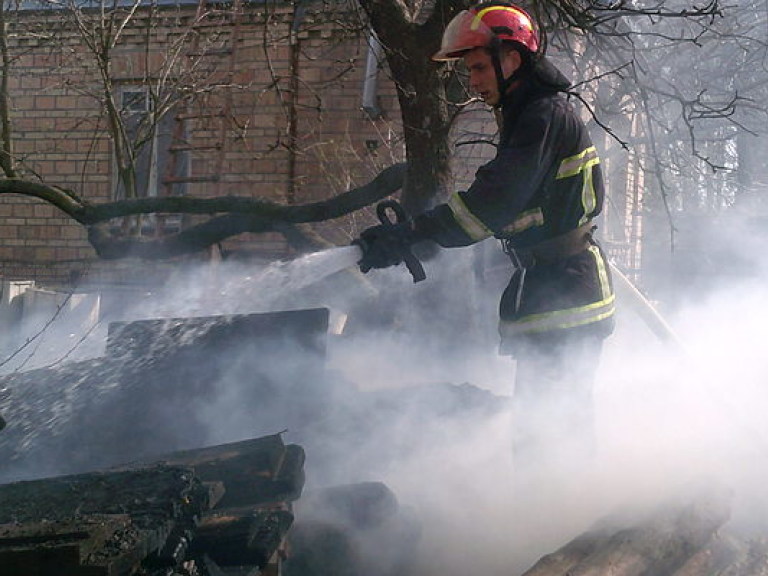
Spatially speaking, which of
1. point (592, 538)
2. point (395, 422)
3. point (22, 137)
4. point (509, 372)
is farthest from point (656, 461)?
point (22, 137)

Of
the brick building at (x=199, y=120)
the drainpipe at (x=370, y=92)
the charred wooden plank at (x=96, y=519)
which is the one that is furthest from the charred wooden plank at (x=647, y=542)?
the drainpipe at (x=370, y=92)

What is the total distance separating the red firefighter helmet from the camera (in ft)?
11.3

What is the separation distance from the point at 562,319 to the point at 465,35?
3.61 ft

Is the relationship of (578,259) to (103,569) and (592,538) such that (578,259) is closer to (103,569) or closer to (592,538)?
(592,538)

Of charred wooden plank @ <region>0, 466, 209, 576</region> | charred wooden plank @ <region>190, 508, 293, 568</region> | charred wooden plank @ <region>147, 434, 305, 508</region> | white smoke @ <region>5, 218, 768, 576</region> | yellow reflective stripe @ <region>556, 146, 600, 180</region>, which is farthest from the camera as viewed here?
white smoke @ <region>5, 218, 768, 576</region>

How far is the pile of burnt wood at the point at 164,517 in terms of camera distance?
2.20 m

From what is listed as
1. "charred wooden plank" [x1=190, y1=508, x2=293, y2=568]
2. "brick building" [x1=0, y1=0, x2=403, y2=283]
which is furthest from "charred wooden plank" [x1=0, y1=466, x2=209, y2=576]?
"brick building" [x1=0, y1=0, x2=403, y2=283]

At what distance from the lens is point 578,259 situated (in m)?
3.56

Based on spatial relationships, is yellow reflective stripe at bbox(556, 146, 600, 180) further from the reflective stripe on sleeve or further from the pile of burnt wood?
the pile of burnt wood

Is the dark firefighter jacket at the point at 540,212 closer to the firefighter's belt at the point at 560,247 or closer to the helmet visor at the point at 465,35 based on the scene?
the firefighter's belt at the point at 560,247

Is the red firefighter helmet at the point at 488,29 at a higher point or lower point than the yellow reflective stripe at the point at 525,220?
higher

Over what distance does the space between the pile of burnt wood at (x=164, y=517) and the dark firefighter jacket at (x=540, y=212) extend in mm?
1015

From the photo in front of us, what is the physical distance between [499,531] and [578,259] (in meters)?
1.10

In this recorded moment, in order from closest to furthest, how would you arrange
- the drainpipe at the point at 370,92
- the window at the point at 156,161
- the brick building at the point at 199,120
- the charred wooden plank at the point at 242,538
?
the charred wooden plank at the point at 242,538 < the brick building at the point at 199,120 < the drainpipe at the point at 370,92 < the window at the point at 156,161
